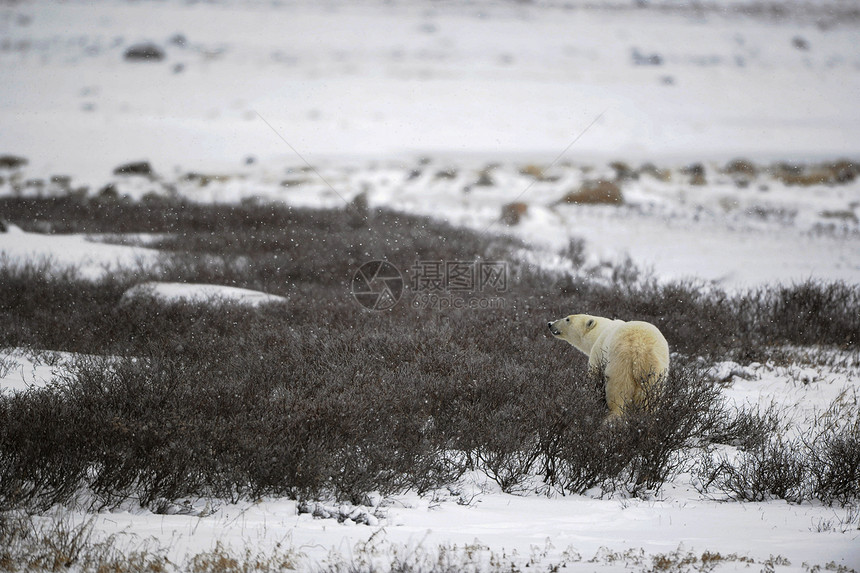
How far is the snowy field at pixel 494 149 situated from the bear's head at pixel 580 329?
1718mm

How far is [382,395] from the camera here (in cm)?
456

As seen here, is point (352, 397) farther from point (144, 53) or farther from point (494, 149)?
point (144, 53)

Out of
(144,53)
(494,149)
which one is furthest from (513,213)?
(144,53)

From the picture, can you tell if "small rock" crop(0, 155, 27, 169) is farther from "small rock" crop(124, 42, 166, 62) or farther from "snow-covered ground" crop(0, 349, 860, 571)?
"small rock" crop(124, 42, 166, 62)

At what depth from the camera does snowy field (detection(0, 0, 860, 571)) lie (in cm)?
332

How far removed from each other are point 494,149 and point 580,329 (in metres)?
43.2

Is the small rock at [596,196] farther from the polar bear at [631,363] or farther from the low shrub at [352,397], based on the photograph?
the polar bear at [631,363]

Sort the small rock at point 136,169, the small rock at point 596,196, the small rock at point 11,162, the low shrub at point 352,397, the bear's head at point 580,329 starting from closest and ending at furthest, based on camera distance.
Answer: the low shrub at point 352,397 < the bear's head at point 580,329 < the small rock at point 596,196 < the small rock at point 136,169 < the small rock at point 11,162

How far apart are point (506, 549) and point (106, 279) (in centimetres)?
804

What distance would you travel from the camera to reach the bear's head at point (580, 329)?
562 centimetres

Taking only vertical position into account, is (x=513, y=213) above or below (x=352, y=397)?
below

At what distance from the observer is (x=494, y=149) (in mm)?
47281

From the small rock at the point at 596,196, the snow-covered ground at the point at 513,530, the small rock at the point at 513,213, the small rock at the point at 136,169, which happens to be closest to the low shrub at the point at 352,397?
the snow-covered ground at the point at 513,530

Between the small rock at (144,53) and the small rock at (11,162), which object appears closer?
the small rock at (11,162)
